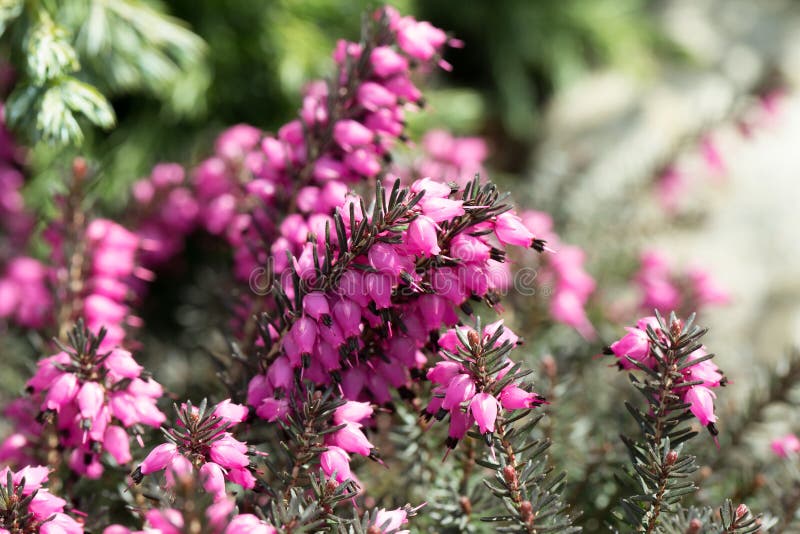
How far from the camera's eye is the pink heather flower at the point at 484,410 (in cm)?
112

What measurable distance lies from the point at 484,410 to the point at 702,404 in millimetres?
372

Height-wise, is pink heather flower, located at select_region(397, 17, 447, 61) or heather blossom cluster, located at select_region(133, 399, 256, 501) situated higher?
pink heather flower, located at select_region(397, 17, 447, 61)

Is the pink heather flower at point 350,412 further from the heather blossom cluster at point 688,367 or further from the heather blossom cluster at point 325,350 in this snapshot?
the heather blossom cluster at point 688,367

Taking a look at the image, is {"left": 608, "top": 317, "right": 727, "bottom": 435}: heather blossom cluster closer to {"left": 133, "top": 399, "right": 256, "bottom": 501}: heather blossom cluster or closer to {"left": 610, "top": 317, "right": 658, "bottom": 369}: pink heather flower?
{"left": 610, "top": 317, "right": 658, "bottom": 369}: pink heather flower

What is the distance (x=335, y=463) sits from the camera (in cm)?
120

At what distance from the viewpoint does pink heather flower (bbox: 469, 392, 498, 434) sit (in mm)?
1115

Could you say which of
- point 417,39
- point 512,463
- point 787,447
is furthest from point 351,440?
point 787,447

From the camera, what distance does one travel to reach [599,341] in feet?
7.54

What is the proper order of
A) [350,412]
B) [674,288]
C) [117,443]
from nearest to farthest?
1. [350,412]
2. [117,443]
3. [674,288]

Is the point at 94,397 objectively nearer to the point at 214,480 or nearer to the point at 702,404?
the point at 214,480

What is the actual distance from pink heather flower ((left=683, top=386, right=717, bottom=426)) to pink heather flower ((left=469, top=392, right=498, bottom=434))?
339mm

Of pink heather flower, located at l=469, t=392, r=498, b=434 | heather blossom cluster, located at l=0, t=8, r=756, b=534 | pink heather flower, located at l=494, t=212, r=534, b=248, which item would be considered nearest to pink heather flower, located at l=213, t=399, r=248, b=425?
heather blossom cluster, located at l=0, t=8, r=756, b=534

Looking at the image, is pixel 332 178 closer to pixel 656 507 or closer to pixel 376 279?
pixel 376 279

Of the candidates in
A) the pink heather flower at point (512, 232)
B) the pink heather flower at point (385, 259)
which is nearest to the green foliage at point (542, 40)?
the pink heather flower at point (512, 232)
